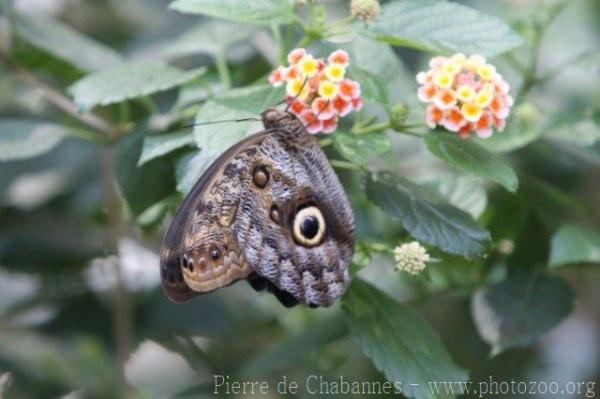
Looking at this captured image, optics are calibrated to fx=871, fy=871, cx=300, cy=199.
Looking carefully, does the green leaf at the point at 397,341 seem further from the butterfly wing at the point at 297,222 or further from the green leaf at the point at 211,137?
the green leaf at the point at 211,137

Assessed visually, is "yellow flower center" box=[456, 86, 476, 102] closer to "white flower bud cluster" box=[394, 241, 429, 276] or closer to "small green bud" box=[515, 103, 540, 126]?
"white flower bud cluster" box=[394, 241, 429, 276]

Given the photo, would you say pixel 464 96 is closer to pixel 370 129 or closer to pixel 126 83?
pixel 370 129

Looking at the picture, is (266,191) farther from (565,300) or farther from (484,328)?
(565,300)

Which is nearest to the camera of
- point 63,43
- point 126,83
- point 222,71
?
point 126,83

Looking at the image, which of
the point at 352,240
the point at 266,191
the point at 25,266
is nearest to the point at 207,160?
the point at 266,191

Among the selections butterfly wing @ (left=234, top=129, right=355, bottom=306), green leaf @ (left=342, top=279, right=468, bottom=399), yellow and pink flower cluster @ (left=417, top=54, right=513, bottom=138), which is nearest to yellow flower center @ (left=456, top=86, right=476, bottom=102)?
yellow and pink flower cluster @ (left=417, top=54, right=513, bottom=138)

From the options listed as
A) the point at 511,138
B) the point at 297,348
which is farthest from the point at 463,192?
the point at 297,348

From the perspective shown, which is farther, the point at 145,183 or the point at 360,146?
the point at 145,183
